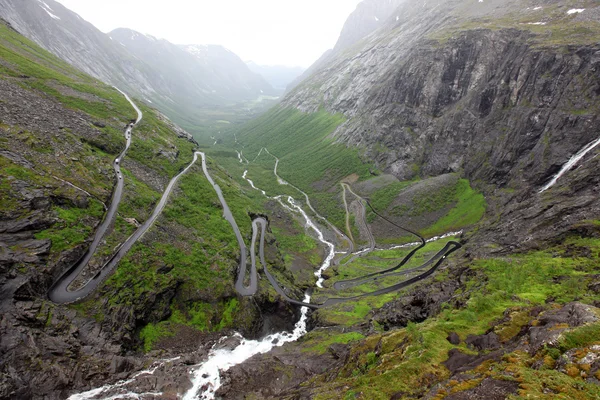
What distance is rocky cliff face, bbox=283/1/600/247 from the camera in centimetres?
9131

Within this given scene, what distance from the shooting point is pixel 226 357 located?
51812 millimetres

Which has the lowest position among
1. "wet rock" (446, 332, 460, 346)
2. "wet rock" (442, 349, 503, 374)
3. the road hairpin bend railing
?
the road hairpin bend railing

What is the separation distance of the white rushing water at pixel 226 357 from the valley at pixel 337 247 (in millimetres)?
380

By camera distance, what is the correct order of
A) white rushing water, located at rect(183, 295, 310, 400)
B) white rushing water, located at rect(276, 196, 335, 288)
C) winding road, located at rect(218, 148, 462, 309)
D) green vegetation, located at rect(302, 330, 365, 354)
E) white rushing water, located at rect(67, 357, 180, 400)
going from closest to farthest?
white rushing water, located at rect(67, 357, 180, 400) → white rushing water, located at rect(183, 295, 310, 400) → green vegetation, located at rect(302, 330, 365, 354) → winding road, located at rect(218, 148, 462, 309) → white rushing water, located at rect(276, 196, 335, 288)

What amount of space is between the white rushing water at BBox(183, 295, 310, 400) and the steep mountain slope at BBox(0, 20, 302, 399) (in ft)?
7.38

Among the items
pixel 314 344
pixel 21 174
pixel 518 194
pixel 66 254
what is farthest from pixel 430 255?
pixel 21 174

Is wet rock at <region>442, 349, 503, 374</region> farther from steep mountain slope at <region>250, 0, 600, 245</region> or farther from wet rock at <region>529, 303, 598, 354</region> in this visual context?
steep mountain slope at <region>250, 0, 600, 245</region>

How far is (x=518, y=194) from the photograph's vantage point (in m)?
91.9

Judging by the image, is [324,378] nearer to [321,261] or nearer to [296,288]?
[296,288]

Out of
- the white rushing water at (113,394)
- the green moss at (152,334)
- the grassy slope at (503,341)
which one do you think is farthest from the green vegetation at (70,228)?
the grassy slope at (503,341)

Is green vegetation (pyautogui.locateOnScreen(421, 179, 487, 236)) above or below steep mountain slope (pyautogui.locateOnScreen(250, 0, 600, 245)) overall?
below

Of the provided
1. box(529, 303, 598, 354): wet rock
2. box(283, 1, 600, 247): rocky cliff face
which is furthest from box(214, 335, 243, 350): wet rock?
box(283, 1, 600, 247): rocky cliff face

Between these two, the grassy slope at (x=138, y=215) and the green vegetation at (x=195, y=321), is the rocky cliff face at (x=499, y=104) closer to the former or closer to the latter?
the green vegetation at (x=195, y=321)

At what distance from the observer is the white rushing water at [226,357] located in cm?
4131
